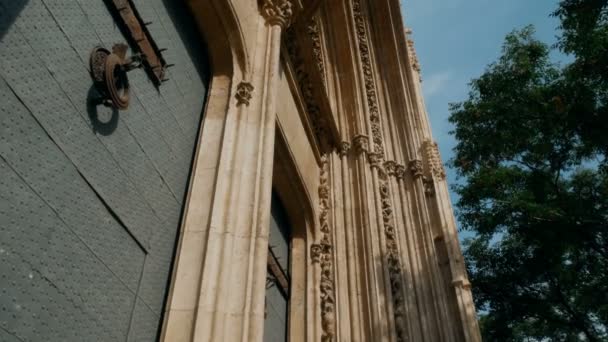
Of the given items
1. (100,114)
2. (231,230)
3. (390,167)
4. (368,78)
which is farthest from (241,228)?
(368,78)

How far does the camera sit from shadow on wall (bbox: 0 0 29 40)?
1910 millimetres

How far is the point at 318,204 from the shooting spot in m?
6.44

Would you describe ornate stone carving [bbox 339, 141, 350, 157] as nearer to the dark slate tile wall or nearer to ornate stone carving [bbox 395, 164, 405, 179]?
ornate stone carving [bbox 395, 164, 405, 179]

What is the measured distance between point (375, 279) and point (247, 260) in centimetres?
316

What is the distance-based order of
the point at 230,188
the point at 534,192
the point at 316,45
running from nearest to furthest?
1. the point at 230,188
2. the point at 316,45
3. the point at 534,192

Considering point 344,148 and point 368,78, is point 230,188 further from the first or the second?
point 368,78

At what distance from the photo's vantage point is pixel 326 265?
5.79 metres

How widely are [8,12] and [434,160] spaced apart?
740 centimetres

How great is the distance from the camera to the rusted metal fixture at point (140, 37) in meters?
2.86

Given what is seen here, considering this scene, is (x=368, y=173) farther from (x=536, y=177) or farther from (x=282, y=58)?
(x=536, y=177)

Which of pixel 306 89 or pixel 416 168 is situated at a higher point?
pixel 416 168

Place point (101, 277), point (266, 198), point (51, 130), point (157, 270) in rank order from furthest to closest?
point (266, 198) < point (157, 270) < point (101, 277) < point (51, 130)

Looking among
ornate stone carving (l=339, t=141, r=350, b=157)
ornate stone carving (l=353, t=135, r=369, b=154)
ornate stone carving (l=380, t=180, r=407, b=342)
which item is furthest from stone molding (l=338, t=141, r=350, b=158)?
ornate stone carving (l=380, t=180, r=407, b=342)

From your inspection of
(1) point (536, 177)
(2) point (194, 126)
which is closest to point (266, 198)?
(2) point (194, 126)
